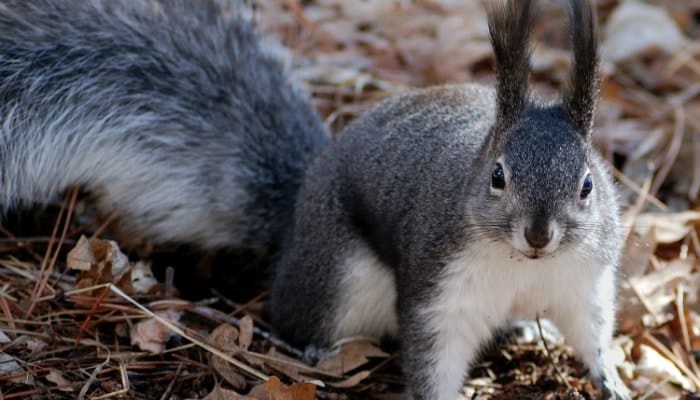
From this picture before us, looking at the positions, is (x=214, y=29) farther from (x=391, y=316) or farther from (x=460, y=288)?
(x=460, y=288)

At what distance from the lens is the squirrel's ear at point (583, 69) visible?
215 cm

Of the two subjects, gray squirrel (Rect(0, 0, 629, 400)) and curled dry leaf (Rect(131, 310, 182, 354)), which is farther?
curled dry leaf (Rect(131, 310, 182, 354))

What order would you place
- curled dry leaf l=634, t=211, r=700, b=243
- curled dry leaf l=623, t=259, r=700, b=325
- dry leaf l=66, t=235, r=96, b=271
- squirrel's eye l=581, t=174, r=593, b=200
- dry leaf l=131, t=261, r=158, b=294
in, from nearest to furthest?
squirrel's eye l=581, t=174, r=593, b=200
dry leaf l=66, t=235, r=96, b=271
dry leaf l=131, t=261, r=158, b=294
curled dry leaf l=623, t=259, r=700, b=325
curled dry leaf l=634, t=211, r=700, b=243

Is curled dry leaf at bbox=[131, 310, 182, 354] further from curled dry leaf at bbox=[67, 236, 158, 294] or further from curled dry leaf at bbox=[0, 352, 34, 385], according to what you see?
curled dry leaf at bbox=[0, 352, 34, 385]

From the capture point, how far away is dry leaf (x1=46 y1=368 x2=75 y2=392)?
88.0 inches

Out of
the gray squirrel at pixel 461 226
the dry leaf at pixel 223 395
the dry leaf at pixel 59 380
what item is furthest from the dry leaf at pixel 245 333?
the dry leaf at pixel 59 380

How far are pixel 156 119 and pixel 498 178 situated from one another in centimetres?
118

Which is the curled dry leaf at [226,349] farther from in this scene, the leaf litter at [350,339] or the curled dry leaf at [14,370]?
the curled dry leaf at [14,370]

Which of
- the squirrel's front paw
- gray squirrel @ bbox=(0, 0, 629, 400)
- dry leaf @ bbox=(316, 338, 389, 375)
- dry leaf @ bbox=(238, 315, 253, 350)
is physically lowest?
dry leaf @ bbox=(316, 338, 389, 375)

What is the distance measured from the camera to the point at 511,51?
7.22 feet

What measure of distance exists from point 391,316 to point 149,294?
73 centimetres

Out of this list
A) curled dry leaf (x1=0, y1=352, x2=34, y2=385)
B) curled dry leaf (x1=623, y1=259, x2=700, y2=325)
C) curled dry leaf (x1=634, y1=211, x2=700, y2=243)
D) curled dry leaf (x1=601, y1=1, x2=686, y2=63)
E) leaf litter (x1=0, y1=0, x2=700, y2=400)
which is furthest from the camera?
curled dry leaf (x1=601, y1=1, x2=686, y2=63)

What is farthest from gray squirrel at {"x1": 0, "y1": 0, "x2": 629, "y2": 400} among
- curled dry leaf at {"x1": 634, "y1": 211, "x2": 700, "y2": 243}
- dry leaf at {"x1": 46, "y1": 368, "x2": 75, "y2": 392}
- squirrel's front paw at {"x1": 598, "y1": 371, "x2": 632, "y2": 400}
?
curled dry leaf at {"x1": 634, "y1": 211, "x2": 700, "y2": 243}

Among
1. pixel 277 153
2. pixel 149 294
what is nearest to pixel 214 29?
pixel 277 153
